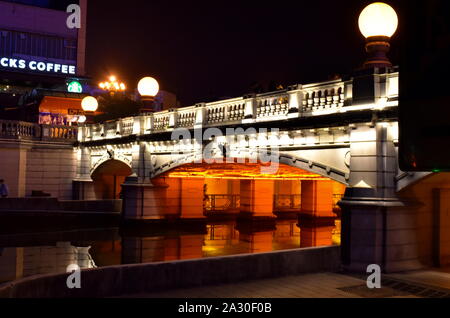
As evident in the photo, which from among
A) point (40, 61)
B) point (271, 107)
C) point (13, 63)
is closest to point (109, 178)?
point (40, 61)

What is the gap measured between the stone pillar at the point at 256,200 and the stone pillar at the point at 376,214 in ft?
56.0

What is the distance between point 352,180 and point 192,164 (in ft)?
31.9

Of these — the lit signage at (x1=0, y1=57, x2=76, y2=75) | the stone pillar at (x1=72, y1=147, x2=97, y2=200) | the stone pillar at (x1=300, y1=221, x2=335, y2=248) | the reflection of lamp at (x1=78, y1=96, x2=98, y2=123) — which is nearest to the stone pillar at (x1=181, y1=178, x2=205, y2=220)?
the stone pillar at (x1=300, y1=221, x2=335, y2=248)

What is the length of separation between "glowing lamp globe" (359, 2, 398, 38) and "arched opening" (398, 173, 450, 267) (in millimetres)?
4244

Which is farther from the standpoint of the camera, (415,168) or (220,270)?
(220,270)

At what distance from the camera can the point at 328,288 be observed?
39.1ft

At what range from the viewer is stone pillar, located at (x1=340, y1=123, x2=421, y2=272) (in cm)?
1318

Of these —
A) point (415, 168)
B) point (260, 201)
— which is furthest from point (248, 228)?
point (415, 168)

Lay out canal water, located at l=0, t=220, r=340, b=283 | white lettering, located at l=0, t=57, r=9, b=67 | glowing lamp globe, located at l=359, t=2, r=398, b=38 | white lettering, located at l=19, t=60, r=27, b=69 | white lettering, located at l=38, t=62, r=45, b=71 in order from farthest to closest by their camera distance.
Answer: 1. white lettering, located at l=38, t=62, r=45, b=71
2. white lettering, located at l=19, t=60, r=27, b=69
3. white lettering, located at l=0, t=57, r=9, b=67
4. canal water, located at l=0, t=220, r=340, b=283
5. glowing lamp globe, located at l=359, t=2, r=398, b=38

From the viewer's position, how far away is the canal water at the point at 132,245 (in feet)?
65.0

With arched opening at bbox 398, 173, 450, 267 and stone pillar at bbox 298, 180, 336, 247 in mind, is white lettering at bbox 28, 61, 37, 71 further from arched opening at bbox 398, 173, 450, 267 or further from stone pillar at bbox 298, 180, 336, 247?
arched opening at bbox 398, 173, 450, 267
